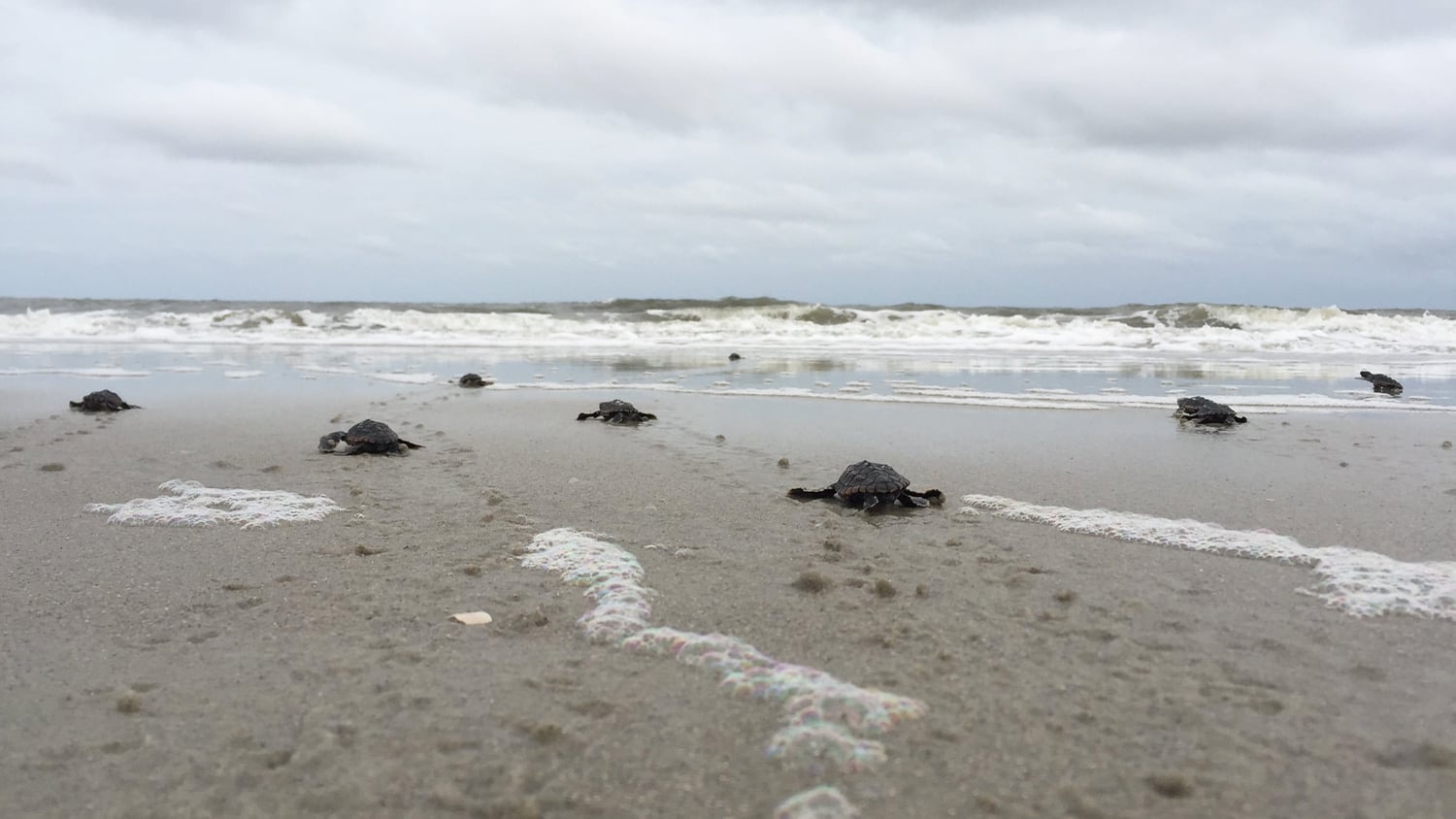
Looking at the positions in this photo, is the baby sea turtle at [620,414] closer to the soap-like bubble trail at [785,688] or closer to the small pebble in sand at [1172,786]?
the soap-like bubble trail at [785,688]

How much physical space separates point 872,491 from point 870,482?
2.1 inches

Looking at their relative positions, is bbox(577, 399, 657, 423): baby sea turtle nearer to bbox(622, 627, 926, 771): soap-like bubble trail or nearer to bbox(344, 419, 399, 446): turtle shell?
bbox(344, 419, 399, 446): turtle shell

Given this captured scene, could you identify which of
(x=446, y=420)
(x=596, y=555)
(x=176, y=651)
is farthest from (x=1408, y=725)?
(x=446, y=420)

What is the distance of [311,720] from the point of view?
7.65ft

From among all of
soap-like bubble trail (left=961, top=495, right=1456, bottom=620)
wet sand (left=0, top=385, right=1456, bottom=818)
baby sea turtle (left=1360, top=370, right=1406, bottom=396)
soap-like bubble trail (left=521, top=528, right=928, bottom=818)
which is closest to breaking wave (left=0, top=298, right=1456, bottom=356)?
baby sea turtle (left=1360, top=370, right=1406, bottom=396)

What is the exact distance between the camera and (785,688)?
253cm

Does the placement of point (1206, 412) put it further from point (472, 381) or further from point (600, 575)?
point (472, 381)

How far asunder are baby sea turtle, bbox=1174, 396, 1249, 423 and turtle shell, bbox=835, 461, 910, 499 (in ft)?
16.8

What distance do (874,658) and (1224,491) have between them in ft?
12.6

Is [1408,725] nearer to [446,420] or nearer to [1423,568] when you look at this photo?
[1423,568]

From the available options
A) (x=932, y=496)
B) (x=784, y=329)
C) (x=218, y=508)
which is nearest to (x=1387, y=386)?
(x=932, y=496)

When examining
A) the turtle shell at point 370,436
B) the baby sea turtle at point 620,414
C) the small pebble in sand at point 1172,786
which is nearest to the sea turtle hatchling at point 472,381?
the baby sea turtle at point 620,414

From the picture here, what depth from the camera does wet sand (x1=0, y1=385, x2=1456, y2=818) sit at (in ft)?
6.65

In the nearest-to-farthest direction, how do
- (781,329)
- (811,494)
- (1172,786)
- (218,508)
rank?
(1172,786)
(218,508)
(811,494)
(781,329)
